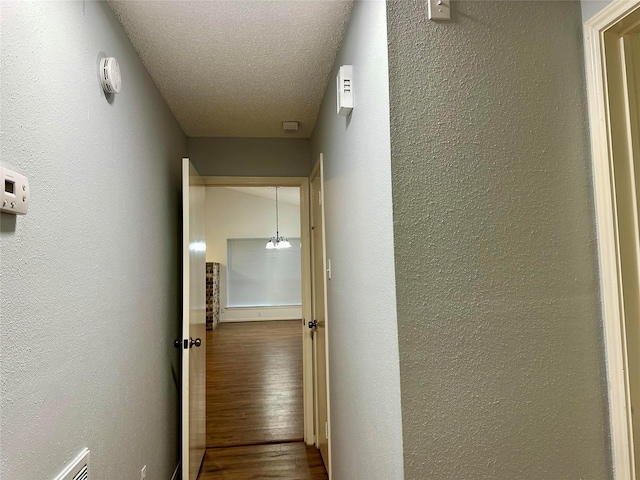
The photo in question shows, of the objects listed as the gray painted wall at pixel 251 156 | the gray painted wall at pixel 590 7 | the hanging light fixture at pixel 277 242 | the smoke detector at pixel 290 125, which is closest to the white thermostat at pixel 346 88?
the gray painted wall at pixel 590 7

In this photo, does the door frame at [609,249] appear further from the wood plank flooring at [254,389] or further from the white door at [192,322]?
the wood plank flooring at [254,389]

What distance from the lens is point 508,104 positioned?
1231 millimetres

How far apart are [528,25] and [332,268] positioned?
134cm

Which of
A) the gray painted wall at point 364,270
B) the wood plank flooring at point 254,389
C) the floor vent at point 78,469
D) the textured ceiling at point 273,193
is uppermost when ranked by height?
the textured ceiling at point 273,193

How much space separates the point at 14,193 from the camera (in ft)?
3.14

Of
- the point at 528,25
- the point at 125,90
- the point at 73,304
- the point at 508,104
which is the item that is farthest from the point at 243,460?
the point at 528,25

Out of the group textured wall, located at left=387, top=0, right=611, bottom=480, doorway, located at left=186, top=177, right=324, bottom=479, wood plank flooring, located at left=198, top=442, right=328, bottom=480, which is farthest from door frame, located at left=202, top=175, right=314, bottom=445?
textured wall, located at left=387, top=0, right=611, bottom=480

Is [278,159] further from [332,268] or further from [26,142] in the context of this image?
[26,142]

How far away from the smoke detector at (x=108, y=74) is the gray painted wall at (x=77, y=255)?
38mm

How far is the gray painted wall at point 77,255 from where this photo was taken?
3.27ft

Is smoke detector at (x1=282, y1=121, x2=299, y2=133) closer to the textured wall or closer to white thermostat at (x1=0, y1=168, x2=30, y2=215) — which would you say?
the textured wall

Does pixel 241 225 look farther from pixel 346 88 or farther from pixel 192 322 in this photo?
pixel 346 88

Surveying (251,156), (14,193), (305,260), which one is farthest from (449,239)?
(251,156)

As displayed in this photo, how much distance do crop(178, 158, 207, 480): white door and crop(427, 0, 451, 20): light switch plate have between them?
1.64 metres
